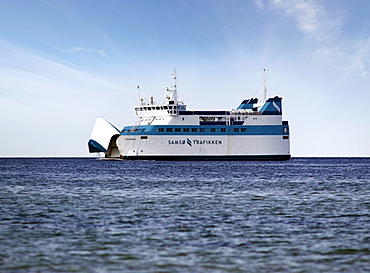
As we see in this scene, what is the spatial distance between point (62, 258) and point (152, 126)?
2529 inches

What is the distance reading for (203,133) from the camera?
7494cm

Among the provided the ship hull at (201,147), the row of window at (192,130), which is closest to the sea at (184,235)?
the row of window at (192,130)

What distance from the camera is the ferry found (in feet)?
243

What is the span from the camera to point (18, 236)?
40.1 ft

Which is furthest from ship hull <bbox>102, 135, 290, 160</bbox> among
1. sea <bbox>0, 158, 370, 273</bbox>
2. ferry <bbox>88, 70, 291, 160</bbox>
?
sea <bbox>0, 158, 370, 273</bbox>

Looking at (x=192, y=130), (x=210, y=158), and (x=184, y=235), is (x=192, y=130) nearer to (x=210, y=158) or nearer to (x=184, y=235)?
(x=210, y=158)

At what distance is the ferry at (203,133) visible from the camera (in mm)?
74062

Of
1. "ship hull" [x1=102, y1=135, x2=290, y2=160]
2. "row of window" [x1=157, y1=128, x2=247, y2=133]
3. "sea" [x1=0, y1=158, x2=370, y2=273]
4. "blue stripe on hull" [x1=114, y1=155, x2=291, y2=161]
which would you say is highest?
"row of window" [x1=157, y1=128, x2=247, y2=133]

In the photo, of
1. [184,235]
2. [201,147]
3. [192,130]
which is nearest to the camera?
[184,235]

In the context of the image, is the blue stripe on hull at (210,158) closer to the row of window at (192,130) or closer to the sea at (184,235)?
the row of window at (192,130)

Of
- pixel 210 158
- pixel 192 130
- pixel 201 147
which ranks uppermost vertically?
pixel 192 130

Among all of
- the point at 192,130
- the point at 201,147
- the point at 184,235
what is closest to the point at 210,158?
the point at 201,147

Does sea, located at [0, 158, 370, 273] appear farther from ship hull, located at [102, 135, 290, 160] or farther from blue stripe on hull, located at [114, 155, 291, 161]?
blue stripe on hull, located at [114, 155, 291, 161]

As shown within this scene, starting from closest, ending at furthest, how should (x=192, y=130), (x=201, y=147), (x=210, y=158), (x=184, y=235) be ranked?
1. (x=184, y=235)
2. (x=192, y=130)
3. (x=201, y=147)
4. (x=210, y=158)
